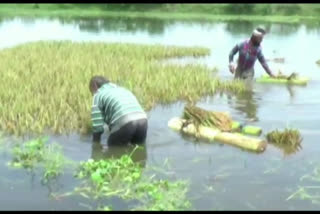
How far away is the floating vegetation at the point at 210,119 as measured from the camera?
772 cm

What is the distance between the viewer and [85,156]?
6746 mm

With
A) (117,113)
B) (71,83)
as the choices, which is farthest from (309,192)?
(71,83)

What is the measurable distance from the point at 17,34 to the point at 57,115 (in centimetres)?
1899

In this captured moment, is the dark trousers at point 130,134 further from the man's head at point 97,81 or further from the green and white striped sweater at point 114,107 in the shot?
the man's head at point 97,81

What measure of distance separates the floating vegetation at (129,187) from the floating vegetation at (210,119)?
2060 millimetres

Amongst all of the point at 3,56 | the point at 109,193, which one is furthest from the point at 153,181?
the point at 3,56

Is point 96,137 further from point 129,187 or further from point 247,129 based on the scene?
point 247,129

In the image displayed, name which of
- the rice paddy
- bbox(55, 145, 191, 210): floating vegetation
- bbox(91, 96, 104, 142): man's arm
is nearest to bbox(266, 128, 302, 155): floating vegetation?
bbox(55, 145, 191, 210): floating vegetation

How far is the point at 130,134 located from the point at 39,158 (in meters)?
1.21

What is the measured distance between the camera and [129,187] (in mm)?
5375

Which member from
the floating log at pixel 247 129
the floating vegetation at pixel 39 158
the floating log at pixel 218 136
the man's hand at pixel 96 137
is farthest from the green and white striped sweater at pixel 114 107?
the floating log at pixel 247 129

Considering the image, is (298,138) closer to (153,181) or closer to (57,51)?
(153,181)

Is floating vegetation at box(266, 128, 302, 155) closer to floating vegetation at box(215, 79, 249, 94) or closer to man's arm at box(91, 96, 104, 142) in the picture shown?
man's arm at box(91, 96, 104, 142)

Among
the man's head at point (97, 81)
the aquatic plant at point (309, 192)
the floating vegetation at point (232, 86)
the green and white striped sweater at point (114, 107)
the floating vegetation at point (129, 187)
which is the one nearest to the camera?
the floating vegetation at point (129, 187)
